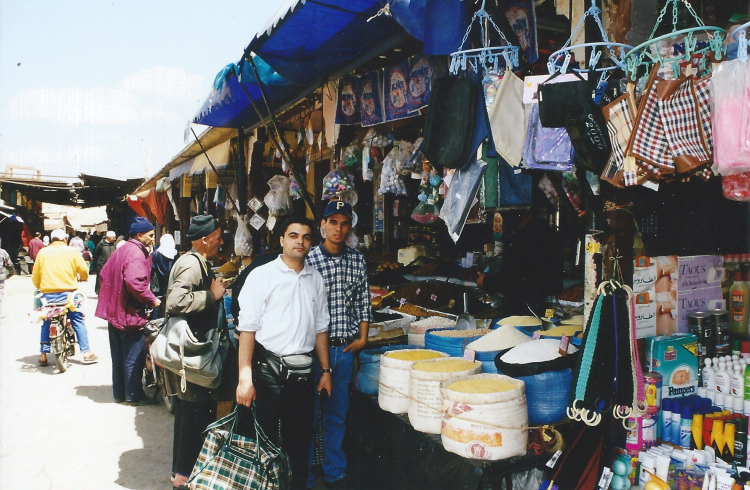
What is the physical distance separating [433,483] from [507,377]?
736 mm

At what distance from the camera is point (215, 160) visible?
8.87 metres

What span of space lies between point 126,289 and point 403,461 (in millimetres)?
4196

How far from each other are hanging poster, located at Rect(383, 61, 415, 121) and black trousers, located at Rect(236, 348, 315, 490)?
2467mm

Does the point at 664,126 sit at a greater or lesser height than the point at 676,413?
greater

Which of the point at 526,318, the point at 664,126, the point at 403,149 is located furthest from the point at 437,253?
the point at 664,126

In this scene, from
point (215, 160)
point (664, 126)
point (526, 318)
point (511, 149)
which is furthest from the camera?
point (215, 160)

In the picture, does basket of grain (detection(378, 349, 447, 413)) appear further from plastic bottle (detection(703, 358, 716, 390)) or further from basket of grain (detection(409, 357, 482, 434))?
plastic bottle (detection(703, 358, 716, 390))

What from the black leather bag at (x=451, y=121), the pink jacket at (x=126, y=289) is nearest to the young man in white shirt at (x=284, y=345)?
the black leather bag at (x=451, y=121)

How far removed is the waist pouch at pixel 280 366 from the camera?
3312 mm

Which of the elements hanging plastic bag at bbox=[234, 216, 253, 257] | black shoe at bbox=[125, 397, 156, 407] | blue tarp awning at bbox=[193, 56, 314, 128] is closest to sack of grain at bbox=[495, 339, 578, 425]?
blue tarp awning at bbox=[193, 56, 314, 128]

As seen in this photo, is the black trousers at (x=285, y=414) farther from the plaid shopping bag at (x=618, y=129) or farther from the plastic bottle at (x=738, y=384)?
the plastic bottle at (x=738, y=384)

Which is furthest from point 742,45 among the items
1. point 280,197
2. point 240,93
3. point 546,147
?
point 280,197

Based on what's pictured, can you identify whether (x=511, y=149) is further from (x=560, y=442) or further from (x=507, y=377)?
(x=560, y=442)

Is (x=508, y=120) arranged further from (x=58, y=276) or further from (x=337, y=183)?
(x=58, y=276)
